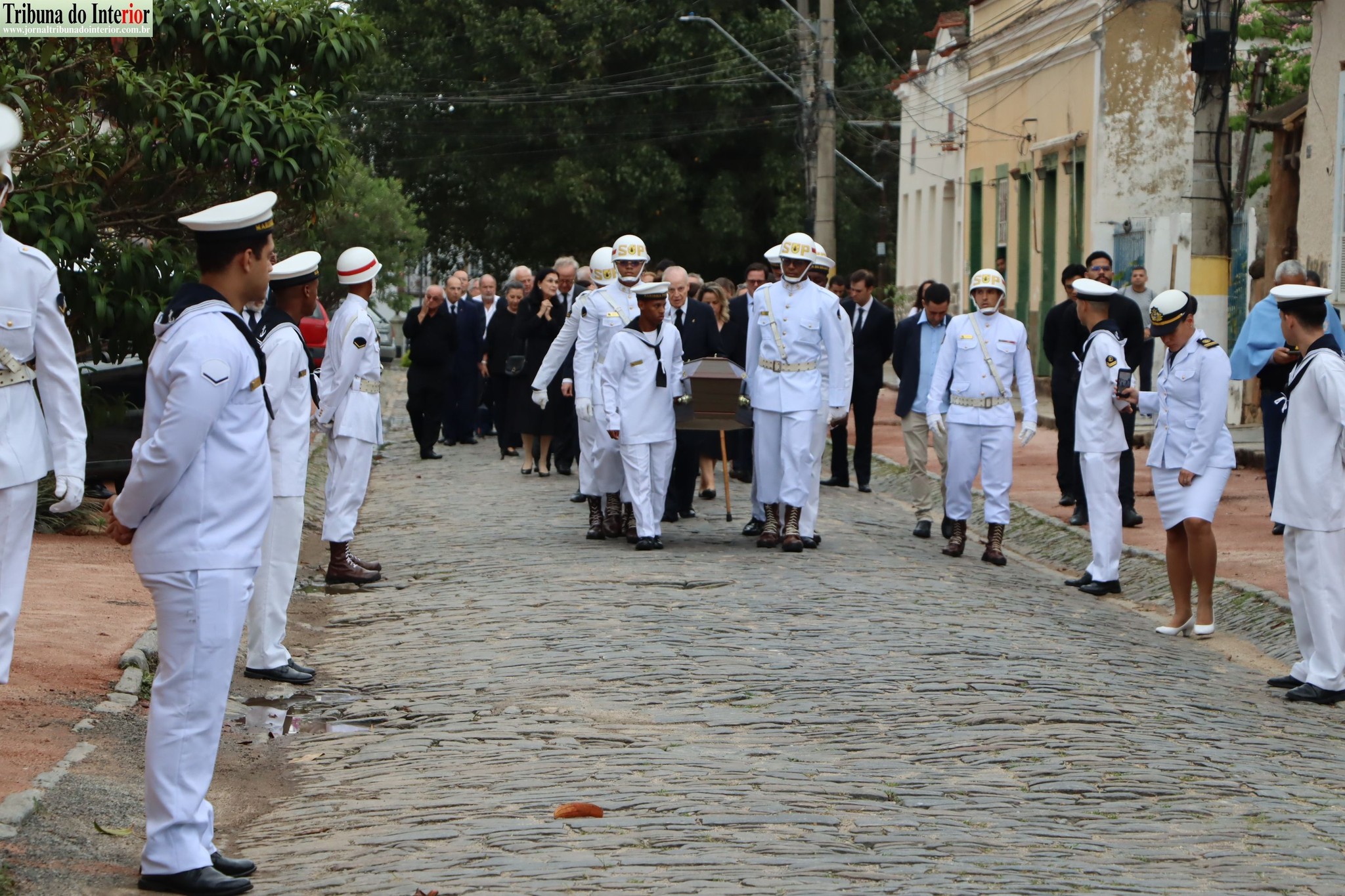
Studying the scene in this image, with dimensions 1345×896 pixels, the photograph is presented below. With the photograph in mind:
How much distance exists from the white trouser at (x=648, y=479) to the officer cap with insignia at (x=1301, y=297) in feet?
17.2

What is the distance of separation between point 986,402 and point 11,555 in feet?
26.3

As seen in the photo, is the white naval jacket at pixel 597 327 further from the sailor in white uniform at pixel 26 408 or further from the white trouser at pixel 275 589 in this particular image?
the sailor in white uniform at pixel 26 408

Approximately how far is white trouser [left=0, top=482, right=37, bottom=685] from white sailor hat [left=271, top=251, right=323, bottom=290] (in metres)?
2.52

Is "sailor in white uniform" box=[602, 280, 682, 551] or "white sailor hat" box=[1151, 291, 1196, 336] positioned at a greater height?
"white sailor hat" box=[1151, 291, 1196, 336]

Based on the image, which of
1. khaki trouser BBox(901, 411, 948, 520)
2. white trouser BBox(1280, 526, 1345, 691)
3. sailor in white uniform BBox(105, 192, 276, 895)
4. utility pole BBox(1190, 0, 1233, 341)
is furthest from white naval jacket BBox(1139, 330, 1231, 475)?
sailor in white uniform BBox(105, 192, 276, 895)

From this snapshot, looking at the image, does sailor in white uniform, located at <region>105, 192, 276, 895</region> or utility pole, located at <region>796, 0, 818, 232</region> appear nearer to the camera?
sailor in white uniform, located at <region>105, 192, 276, 895</region>

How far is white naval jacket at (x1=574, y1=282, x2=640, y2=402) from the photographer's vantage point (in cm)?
1415

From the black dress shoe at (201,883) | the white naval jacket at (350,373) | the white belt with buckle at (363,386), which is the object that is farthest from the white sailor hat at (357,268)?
the black dress shoe at (201,883)

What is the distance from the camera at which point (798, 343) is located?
1324cm

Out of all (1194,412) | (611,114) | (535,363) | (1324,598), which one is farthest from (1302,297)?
(611,114)

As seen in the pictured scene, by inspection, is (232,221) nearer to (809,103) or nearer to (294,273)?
(294,273)
